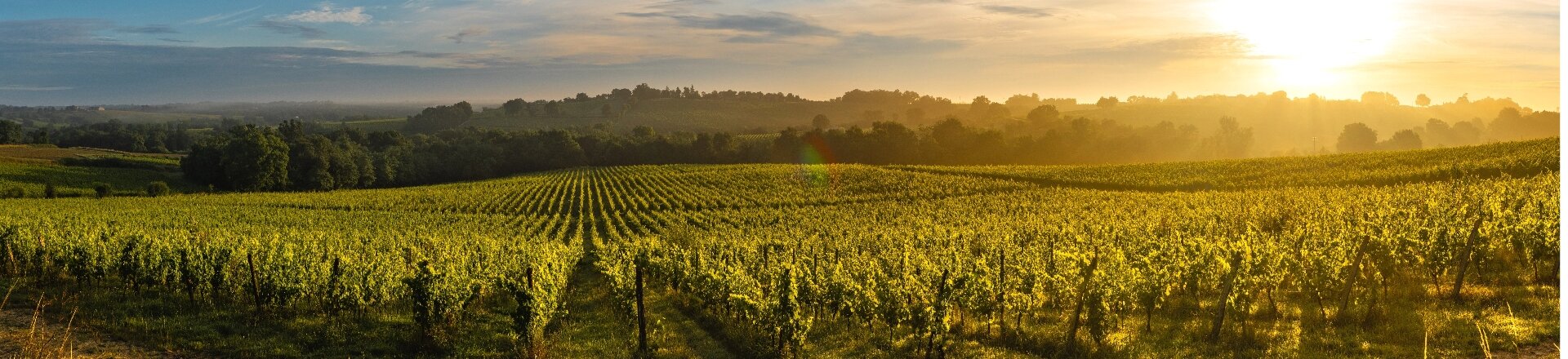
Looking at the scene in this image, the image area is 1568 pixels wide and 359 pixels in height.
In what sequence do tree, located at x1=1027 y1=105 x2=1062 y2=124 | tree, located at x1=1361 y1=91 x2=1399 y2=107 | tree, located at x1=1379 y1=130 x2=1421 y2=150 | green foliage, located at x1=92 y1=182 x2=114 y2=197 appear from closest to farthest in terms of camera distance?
green foliage, located at x1=92 y1=182 x2=114 y2=197 → tree, located at x1=1379 y1=130 x2=1421 y2=150 → tree, located at x1=1027 y1=105 x2=1062 y2=124 → tree, located at x1=1361 y1=91 x2=1399 y2=107

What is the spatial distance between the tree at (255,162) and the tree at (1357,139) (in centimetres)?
16214

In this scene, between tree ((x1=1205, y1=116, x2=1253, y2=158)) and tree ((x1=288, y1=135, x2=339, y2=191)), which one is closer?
tree ((x1=288, y1=135, x2=339, y2=191))

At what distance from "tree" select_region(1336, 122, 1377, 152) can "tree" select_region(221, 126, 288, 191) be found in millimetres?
162144

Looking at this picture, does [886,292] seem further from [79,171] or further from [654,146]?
[654,146]

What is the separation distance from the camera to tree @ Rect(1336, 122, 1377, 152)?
14112 cm

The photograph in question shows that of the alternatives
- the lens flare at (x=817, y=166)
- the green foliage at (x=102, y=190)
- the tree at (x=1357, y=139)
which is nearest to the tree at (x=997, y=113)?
the tree at (x=1357, y=139)

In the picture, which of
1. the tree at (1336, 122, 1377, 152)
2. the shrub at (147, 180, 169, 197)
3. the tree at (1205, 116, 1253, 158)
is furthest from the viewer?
the tree at (1205, 116, 1253, 158)

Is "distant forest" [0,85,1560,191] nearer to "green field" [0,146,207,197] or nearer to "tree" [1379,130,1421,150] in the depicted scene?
"tree" [1379,130,1421,150]

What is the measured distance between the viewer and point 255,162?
81375 millimetres

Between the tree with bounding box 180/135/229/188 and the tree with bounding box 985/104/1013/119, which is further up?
the tree with bounding box 985/104/1013/119

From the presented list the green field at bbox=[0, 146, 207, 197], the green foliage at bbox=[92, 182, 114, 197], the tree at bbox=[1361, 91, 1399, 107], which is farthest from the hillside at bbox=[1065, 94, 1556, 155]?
the green foliage at bbox=[92, 182, 114, 197]

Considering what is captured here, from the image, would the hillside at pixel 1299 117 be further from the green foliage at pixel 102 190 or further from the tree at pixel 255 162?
the green foliage at pixel 102 190

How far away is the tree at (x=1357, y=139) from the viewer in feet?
463

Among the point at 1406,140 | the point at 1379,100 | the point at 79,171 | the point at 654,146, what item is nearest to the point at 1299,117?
the point at 1379,100
